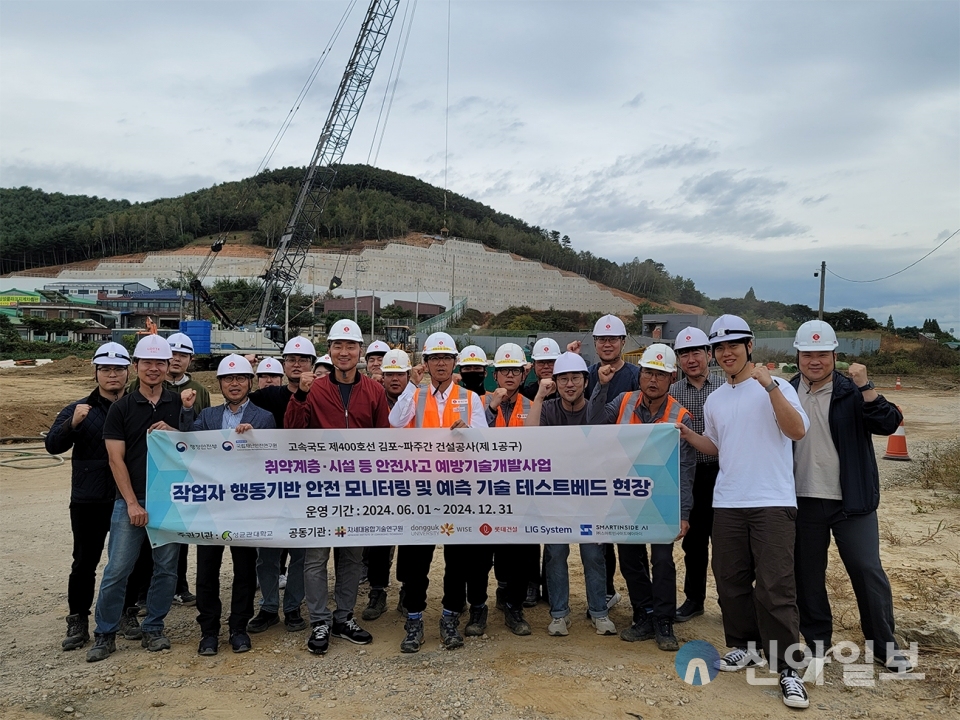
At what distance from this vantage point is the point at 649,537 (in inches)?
196

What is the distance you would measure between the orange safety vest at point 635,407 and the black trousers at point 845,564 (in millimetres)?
975

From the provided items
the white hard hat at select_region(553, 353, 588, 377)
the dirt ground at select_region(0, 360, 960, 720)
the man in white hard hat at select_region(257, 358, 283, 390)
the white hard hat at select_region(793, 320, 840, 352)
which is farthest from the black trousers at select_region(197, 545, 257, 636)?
the white hard hat at select_region(793, 320, 840, 352)

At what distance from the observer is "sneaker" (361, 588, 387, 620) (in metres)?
5.62

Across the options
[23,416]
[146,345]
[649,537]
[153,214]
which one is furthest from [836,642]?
[153,214]

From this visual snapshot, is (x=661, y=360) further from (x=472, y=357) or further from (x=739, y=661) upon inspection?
(x=739, y=661)

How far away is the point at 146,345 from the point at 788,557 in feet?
14.6

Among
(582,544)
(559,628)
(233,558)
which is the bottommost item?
(559,628)

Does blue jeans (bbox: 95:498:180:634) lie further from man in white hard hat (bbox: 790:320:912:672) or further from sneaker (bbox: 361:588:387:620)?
man in white hard hat (bbox: 790:320:912:672)

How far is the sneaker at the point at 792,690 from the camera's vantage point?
4.16 m

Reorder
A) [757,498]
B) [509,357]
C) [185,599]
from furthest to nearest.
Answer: [185,599] → [509,357] → [757,498]

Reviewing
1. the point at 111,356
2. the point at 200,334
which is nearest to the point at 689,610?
the point at 111,356

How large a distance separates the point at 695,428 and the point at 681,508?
0.68 m

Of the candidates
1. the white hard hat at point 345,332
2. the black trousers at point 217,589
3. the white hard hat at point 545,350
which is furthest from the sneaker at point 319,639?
the white hard hat at point 545,350

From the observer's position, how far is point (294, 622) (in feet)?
17.6
